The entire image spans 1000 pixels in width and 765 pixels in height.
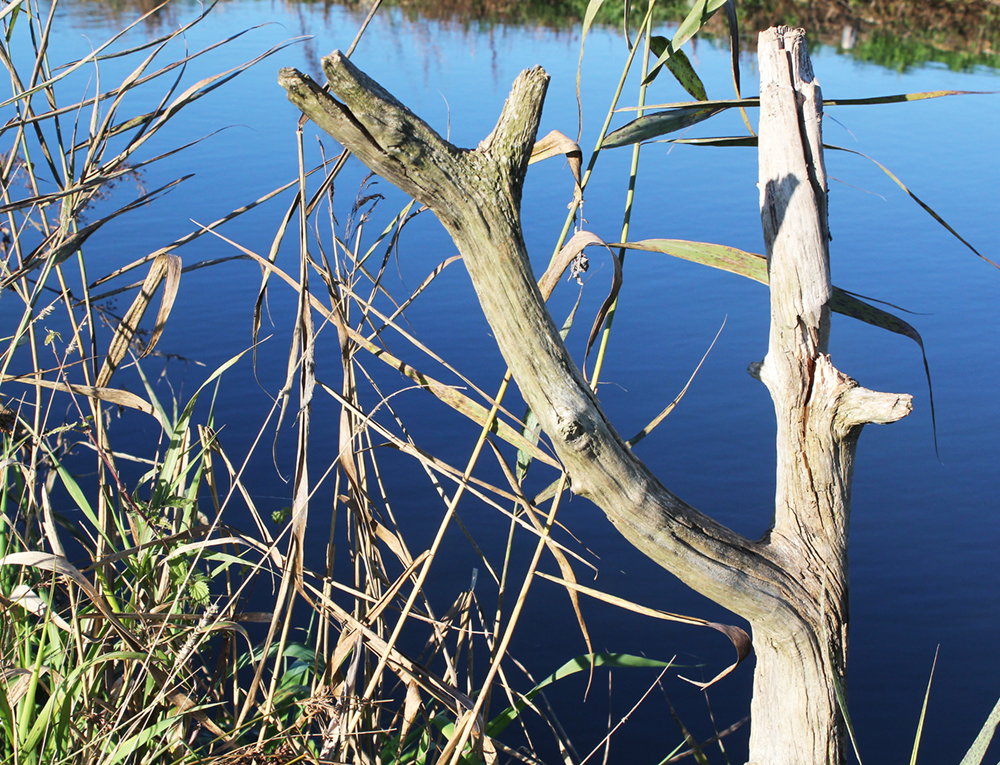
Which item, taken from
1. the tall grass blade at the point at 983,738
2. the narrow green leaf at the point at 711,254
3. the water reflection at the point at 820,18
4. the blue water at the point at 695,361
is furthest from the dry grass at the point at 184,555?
the water reflection at the point at 820,18

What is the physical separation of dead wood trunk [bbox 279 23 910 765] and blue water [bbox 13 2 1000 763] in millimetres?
117

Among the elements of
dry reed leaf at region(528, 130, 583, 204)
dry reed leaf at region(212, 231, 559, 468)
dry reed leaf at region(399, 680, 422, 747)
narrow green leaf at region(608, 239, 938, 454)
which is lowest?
dry reed leaf at region(399, 680, 422, 747)

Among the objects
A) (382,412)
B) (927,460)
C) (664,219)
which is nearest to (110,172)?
(382,412)

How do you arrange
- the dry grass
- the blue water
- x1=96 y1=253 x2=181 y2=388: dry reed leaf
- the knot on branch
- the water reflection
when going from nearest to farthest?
1. the knot on branch
2. the dry grass
3. x1=96 y1=253 x2=181 y2=388: dry reed leaf
4. the blue water
5. the water reflection

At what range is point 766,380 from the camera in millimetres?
1034

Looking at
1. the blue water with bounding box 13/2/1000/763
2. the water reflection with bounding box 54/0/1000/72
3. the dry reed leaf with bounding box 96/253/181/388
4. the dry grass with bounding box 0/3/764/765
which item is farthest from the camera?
the water reflection with bounding box 54/0/1000/72

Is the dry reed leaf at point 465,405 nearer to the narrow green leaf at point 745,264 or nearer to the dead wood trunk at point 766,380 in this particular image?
the dead wood trunk at point 766,380

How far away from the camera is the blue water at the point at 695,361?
254cm

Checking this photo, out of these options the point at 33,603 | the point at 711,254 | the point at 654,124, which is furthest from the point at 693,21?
the point at 33,603

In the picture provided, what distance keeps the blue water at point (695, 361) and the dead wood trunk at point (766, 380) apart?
0.38ft

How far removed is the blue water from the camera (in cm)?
254

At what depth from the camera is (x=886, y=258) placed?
→ 5.11 m

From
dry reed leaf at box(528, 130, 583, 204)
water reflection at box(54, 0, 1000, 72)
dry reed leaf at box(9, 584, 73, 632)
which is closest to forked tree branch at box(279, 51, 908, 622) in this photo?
dry reed leaf at box(528, 130, 583, 204)

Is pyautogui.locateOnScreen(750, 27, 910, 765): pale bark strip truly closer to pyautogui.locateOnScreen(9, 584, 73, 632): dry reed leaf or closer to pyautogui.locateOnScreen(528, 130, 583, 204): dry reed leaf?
pyautogui.locateOnScreen(528, 130, 583, 204): dry reed leaf
